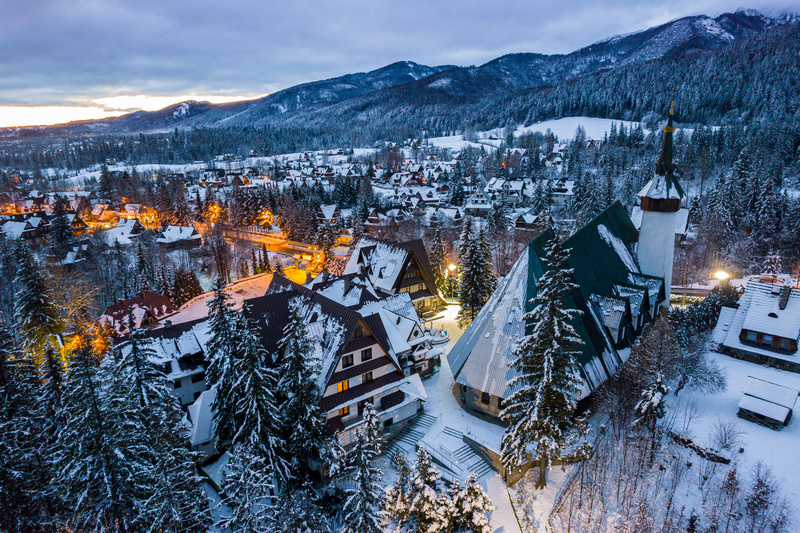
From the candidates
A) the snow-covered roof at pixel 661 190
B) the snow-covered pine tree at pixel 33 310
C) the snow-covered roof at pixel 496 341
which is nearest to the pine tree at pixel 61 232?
the snow-covered pine tree at pixel 33 310

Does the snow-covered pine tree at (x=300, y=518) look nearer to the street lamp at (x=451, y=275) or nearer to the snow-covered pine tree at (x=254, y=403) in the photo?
the snow-covered pine tree at (x=254, y=403)

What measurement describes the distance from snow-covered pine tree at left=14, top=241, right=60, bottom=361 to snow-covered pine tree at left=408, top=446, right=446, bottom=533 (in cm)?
3551

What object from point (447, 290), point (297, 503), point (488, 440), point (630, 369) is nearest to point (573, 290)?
point (630, 369)

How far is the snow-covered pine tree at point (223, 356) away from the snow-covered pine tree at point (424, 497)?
10.2m

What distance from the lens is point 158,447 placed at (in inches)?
654

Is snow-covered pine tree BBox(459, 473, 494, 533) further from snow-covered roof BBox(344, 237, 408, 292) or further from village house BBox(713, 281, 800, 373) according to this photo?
snow-covered roof BBox(344, 237, 408, 292)

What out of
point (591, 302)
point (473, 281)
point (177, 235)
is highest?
point (591, 302)

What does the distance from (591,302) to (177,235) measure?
7810cm

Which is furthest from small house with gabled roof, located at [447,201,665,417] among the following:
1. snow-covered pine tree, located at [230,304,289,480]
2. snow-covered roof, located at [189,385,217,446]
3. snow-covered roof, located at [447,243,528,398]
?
snow-covered roof, located at [189,385,217,446]

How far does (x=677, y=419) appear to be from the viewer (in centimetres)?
2259

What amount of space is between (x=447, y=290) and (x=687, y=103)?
163276 millimetres

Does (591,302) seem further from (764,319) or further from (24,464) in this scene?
(24,464)

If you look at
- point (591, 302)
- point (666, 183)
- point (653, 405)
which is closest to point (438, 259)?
point (591, 302)

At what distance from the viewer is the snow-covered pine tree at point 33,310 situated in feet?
112
